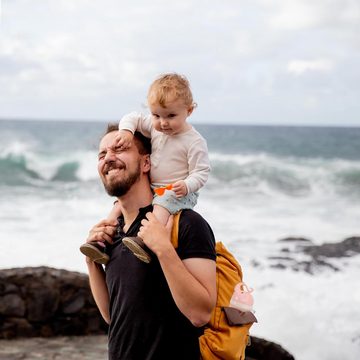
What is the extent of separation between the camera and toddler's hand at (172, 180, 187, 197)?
2719 mm

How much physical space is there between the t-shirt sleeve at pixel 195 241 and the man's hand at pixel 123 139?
402 mm

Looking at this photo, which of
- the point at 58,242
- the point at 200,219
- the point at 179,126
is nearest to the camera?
the point at 200,219

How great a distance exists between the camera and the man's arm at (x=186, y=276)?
248 centimetres

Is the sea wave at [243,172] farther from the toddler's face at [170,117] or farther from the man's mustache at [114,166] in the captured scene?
the man's mustache at [114,166]

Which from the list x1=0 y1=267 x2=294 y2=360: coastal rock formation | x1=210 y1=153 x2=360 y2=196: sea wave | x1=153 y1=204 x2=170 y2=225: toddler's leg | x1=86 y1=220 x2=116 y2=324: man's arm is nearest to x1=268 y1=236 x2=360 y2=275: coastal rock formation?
x1=0 y1=267 x2=294 y2=360: coastal rock formation

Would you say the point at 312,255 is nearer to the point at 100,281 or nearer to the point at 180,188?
the point at 100,281

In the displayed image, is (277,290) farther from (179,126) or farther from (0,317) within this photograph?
(179,126)

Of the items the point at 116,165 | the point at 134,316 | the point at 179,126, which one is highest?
the point at 179,126

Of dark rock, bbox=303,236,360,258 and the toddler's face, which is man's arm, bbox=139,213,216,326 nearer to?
the toddler's face

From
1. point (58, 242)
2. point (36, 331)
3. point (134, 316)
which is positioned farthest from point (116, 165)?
point (58, 242)

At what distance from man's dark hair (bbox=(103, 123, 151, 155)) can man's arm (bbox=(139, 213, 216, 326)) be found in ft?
1.33

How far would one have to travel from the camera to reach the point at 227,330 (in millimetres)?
2656

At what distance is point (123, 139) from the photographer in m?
2.79

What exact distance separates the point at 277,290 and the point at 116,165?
8.66m
